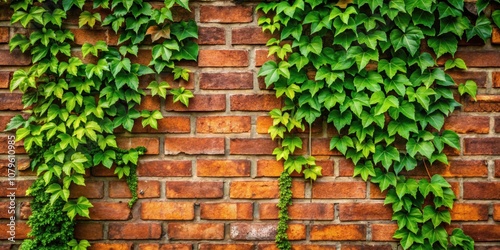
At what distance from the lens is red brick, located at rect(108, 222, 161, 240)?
1632mm

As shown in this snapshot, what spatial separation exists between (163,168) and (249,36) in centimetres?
64

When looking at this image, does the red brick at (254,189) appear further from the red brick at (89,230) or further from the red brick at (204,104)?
the red brick at (89,230)

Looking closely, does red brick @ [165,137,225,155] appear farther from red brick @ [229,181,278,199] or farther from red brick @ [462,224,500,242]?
red brick @ [462,224,500,242]

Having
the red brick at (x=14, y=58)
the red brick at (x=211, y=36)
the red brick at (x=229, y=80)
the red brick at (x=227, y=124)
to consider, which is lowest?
the red brick at (x=227, y=124)

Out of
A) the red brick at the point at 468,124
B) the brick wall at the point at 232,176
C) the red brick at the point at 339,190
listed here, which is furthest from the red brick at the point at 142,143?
the red brick at the point at 468,124

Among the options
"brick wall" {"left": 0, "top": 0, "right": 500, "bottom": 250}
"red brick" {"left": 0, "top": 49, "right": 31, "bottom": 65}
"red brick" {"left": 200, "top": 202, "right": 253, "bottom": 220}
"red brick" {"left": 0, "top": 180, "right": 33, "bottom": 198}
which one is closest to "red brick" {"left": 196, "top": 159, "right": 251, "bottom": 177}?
"brick wall" {"left": 0, "top": 0, "right": 500, "bottom": 250}

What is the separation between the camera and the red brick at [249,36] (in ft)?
5.27

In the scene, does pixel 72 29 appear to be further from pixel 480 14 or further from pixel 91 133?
pixel 480 14

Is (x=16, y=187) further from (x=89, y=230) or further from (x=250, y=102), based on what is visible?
(x=250, y=102)

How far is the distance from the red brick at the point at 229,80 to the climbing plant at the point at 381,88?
3.1 inches

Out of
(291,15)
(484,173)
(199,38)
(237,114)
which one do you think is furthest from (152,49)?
(484,173)

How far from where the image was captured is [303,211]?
1.63 m

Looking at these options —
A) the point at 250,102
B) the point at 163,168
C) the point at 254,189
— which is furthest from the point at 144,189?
the point at 250,102

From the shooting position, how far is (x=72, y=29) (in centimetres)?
162
